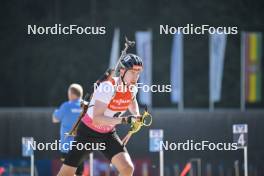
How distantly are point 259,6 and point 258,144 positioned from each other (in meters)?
8.29

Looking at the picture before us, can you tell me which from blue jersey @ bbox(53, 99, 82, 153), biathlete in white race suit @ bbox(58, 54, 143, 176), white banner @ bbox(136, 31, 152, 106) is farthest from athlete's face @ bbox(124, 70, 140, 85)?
white banner @ bbox(136, 31, 152, 106)

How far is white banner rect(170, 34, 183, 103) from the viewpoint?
20.5 m

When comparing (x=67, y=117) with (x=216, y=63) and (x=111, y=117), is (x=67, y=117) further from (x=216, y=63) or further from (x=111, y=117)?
(x=216, y=63)

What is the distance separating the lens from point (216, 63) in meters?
20.5

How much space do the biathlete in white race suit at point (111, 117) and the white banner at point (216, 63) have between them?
1062 centimetres

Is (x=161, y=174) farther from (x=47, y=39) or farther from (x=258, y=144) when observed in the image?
(x=47, y=39)

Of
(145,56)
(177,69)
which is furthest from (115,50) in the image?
(177,69)

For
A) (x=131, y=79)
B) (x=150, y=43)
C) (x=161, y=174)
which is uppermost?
(x=150, y=43)

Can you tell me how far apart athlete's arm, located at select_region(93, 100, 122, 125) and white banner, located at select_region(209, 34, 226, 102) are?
11070 mm

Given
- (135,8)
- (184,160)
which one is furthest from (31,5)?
(184,160)

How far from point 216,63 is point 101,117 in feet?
38.7

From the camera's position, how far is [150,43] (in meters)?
20.7

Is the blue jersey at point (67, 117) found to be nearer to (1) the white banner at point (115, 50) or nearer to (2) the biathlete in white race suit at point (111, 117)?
(2) the biathlete in white race suit at point (111, 117)

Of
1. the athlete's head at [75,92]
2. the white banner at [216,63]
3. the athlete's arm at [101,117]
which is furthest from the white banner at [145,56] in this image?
the athlete's arm at [101,117]
